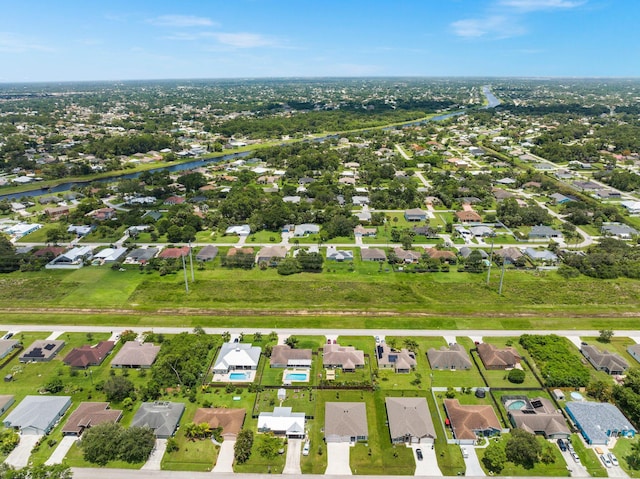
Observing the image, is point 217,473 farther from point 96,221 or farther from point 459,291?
point 96,221

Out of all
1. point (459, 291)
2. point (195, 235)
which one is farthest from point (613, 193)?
point (195, 235)

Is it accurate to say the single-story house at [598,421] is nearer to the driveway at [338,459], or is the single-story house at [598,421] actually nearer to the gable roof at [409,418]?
the gable roof at [409,418]

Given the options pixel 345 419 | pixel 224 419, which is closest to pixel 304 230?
pixel 224 419

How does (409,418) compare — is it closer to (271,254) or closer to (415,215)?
(271,254)

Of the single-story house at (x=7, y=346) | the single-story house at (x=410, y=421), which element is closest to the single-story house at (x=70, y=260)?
the single-story house at (x=7, y=346)

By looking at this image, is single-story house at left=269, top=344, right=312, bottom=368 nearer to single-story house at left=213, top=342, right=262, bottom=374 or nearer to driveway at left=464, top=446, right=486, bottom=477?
single-story house at left=213, top=342, right=262, bottom=374
